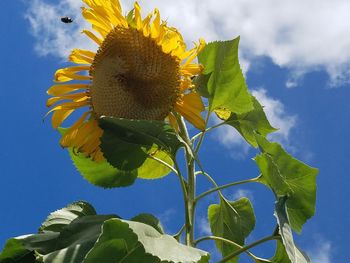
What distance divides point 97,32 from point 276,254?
134cm

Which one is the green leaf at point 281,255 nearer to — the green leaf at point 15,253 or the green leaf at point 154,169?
the green leaf at point 154,169

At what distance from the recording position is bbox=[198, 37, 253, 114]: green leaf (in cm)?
271

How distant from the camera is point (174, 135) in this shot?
2480mm

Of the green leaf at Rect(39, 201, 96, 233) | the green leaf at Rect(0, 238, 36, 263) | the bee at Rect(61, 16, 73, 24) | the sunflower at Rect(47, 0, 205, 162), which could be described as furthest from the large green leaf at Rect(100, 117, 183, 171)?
the bee at Rect(61, 16, 73, 24)

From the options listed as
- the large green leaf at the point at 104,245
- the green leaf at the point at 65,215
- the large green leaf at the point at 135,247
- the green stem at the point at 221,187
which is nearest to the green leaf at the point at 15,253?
the large green leaf at the point at 104,245

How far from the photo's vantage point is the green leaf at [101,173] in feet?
10.2

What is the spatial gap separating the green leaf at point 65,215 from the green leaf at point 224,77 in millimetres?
767

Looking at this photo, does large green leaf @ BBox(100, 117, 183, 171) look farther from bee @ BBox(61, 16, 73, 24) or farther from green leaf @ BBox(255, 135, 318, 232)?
bee @ BBox(61, 16, 73, 24)

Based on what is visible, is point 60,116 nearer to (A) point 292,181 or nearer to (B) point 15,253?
(B) point 15,253

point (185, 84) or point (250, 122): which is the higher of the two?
point (250, 122)

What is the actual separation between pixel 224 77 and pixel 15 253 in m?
1.14

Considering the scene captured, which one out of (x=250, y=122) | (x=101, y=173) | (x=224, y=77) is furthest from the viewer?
(x=101, y=173)

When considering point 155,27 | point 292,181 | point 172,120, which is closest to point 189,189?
point 172,120

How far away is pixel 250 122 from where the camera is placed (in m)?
3.01
